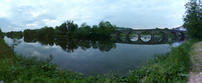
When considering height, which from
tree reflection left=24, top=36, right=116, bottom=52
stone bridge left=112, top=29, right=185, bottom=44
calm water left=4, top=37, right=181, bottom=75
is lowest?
calm water left=4, top=37, right=181, bottom=75

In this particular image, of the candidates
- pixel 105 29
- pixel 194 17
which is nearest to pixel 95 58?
pixel 194 17

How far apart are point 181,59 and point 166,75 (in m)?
2.05

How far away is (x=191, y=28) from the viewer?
13.9m

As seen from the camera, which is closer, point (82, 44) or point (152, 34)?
point (82, 44)

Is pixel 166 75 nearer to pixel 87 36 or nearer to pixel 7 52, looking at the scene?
pixel 7 52

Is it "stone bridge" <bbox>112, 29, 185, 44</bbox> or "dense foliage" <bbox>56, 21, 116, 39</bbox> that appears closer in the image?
"stone bridge" <bbox>112, 29, 185, 44</bbox>

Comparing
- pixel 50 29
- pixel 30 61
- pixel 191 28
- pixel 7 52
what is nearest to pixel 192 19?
pixel 191 28

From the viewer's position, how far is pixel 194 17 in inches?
520

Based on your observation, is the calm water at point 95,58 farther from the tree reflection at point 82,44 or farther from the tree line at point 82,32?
the tree line at point 82,32

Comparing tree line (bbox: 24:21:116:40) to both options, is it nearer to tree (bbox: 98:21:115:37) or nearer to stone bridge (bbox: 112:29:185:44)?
tree (bbox: 98:21:115:37)

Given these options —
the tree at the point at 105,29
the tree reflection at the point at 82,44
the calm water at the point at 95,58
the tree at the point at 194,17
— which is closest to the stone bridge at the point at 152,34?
the tree at the point at 105,29

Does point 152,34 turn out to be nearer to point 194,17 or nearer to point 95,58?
point 194,17

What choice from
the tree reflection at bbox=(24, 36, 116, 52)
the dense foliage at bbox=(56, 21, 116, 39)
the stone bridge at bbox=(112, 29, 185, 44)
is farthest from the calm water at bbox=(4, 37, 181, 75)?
the dense foliage at bbox=(56, 21, 116, 39)

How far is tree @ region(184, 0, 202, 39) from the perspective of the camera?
13.2 m
